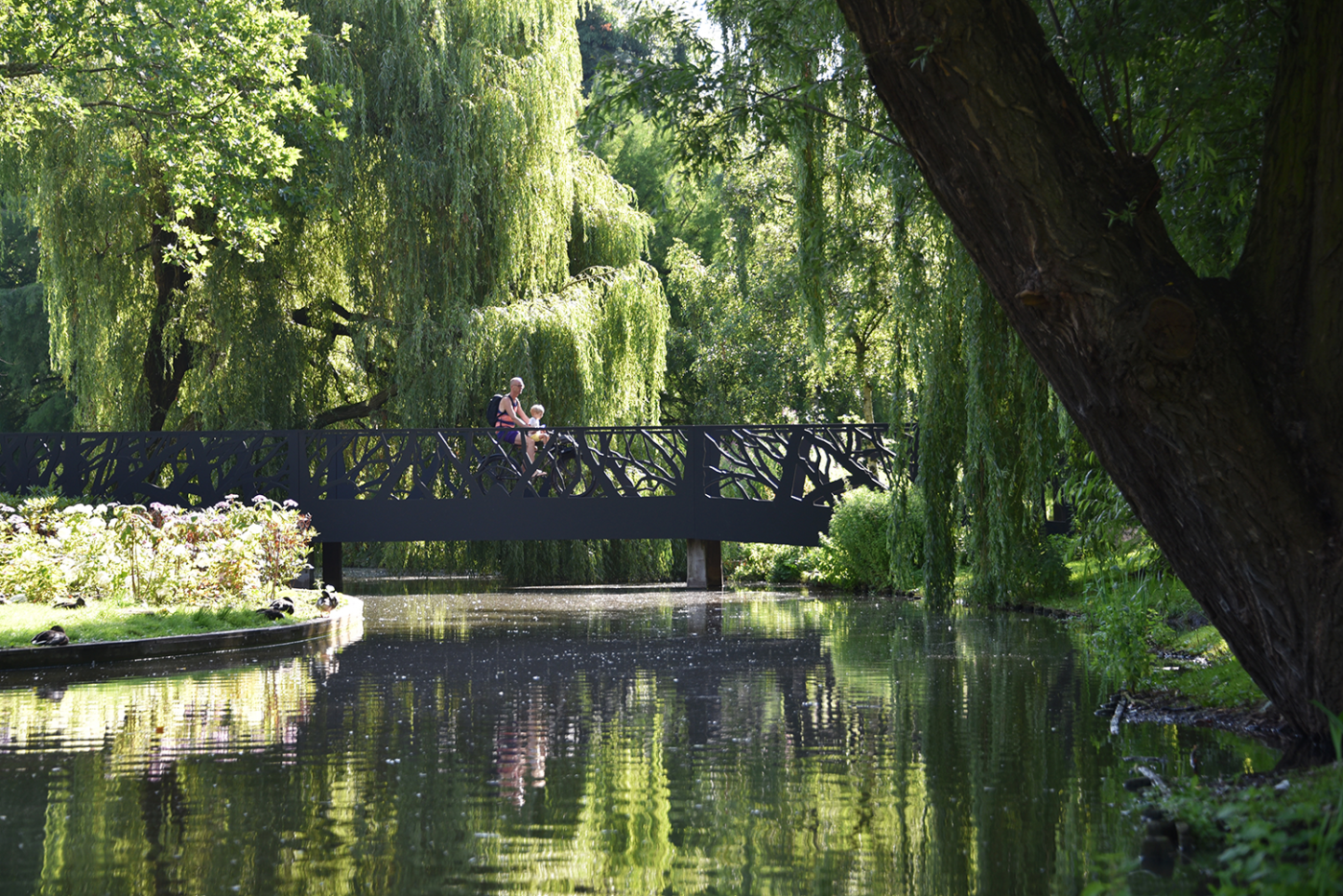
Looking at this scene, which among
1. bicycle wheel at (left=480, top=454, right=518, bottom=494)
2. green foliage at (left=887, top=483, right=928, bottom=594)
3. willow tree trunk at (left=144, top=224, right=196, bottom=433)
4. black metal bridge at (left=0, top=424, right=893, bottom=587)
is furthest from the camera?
willow tree trunk at (left=144, top=224, right=196, bottom=433)

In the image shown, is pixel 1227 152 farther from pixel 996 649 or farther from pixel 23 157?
pixel 23 157

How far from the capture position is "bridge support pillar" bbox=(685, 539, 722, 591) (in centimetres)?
2105

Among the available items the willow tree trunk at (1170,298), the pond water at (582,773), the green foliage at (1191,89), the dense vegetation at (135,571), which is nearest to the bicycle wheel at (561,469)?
the dense vegetation at (135,571)

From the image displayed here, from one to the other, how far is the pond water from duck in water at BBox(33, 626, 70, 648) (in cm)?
44

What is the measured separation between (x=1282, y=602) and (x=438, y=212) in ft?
53.4

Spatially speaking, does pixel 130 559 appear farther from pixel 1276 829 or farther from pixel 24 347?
pixel 24 347

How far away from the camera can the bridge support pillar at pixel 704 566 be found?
21.0 meters

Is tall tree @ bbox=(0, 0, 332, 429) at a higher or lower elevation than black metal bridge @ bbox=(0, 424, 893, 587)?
higher

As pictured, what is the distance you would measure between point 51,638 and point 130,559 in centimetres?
223

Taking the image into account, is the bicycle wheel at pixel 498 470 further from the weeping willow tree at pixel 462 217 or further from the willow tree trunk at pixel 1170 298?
the willow tree trunk at pixel 1170 298

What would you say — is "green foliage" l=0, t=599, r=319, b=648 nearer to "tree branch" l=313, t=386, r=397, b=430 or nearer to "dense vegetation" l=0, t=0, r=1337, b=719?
"dense vegetation" l=0, t=0, r=1337, b=719

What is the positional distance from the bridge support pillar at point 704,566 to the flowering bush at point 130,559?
884 cm

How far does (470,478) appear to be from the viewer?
62.9 feet

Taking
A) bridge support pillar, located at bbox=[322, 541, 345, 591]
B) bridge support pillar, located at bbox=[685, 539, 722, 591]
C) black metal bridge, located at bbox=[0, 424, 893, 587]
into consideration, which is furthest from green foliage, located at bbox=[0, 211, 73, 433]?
bridge support pillar, located at bbox=[685, 539, 722, 591]
